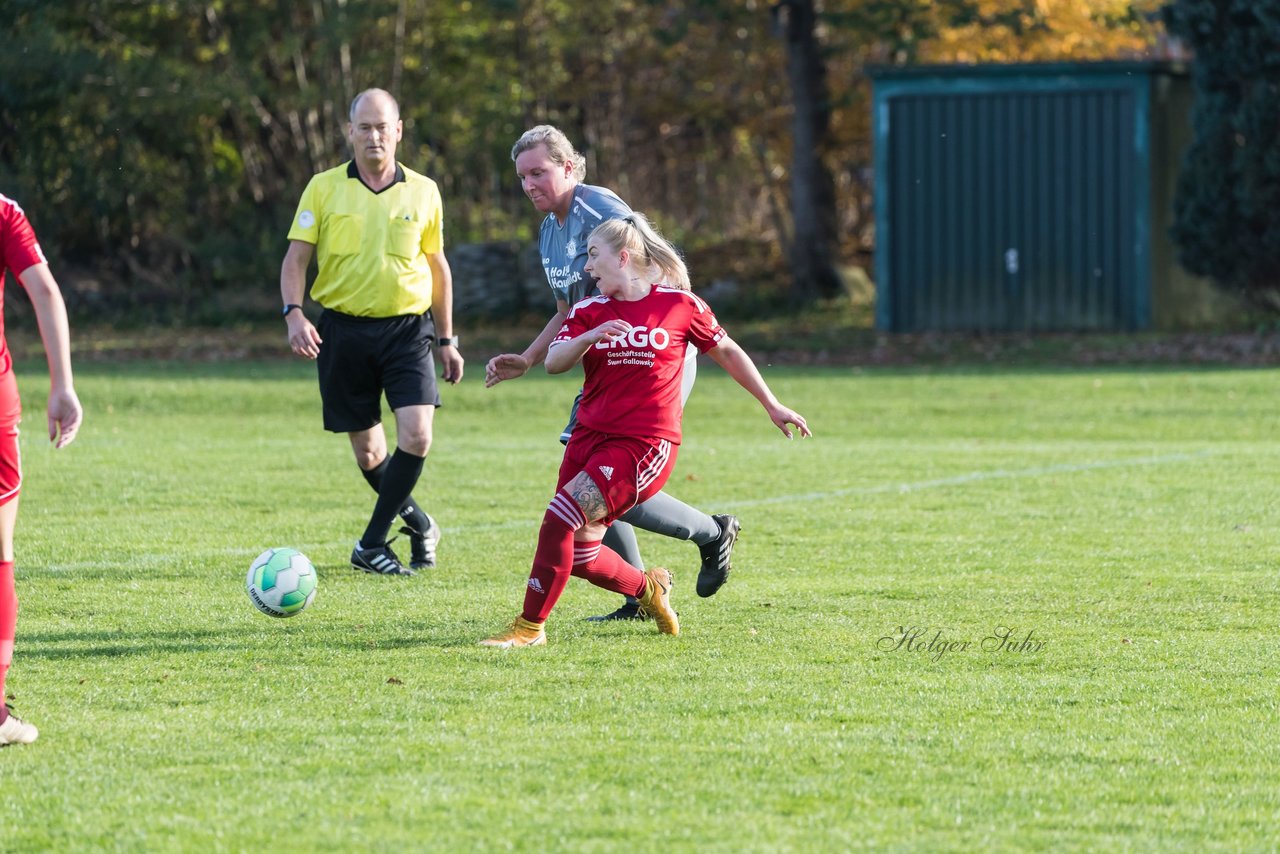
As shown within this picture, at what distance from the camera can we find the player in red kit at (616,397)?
6316 millimetres

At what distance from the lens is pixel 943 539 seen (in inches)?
367

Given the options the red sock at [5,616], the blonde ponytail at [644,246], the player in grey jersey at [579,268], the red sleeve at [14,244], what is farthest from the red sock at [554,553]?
the red sleeve at [14,244]

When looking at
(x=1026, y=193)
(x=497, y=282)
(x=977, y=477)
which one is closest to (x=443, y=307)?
(x=977, y=477)

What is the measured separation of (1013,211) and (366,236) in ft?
61.0

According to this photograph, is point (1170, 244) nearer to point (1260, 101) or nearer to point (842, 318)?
point (1260, 101)

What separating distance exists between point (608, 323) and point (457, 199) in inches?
1061

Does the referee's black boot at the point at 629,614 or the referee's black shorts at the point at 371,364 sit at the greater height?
the referee's black shorts at the point at 371,364

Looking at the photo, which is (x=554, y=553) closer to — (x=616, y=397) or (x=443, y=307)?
(x=616, y=397)

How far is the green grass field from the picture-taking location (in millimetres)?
4332

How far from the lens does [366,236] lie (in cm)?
823

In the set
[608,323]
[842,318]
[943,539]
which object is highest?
[608,323]

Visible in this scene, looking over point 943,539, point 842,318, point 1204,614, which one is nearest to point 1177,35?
point 842,318

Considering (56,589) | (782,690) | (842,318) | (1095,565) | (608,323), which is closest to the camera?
(782,690)

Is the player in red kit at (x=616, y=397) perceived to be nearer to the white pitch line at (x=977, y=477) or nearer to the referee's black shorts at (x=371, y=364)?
the referee's black shorts at (x=371, y=364)
